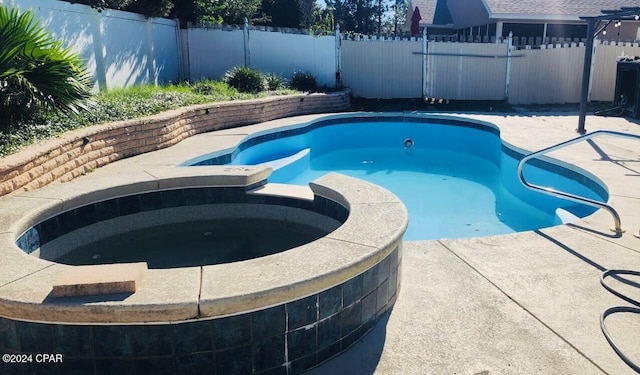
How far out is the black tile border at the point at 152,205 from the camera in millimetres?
4262

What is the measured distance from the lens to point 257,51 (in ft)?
49.0

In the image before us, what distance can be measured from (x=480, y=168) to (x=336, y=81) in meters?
6.64

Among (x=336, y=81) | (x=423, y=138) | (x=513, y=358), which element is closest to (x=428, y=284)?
(x=513, y=358)

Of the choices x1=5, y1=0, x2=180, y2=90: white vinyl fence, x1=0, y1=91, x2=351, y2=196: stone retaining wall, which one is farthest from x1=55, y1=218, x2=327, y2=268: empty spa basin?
x1=5, y1=0, x2=180, y2=90: white vinyl fence

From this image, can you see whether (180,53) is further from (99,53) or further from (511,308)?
(511,308)

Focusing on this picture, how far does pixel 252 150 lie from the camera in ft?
32.6

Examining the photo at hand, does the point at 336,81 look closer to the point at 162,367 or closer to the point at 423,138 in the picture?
the point at 423,138

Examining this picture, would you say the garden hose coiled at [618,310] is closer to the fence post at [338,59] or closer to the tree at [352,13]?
the fence post at [338,59]

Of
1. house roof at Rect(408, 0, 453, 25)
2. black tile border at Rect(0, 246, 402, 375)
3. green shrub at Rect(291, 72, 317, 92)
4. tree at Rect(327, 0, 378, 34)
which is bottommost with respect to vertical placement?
black tile border at Rect(0, 246, 402, 375)

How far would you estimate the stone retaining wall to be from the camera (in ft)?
17.4

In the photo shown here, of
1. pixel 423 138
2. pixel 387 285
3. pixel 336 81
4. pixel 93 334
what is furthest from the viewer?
pixel 336 81

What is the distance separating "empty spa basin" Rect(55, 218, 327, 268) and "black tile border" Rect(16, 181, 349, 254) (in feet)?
0.72

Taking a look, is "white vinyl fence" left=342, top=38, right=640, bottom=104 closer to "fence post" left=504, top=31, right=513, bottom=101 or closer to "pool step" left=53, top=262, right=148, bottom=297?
"fence post" left=504, top=31, right=513, bottom=101

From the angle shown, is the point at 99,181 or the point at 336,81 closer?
the point at 99,181
